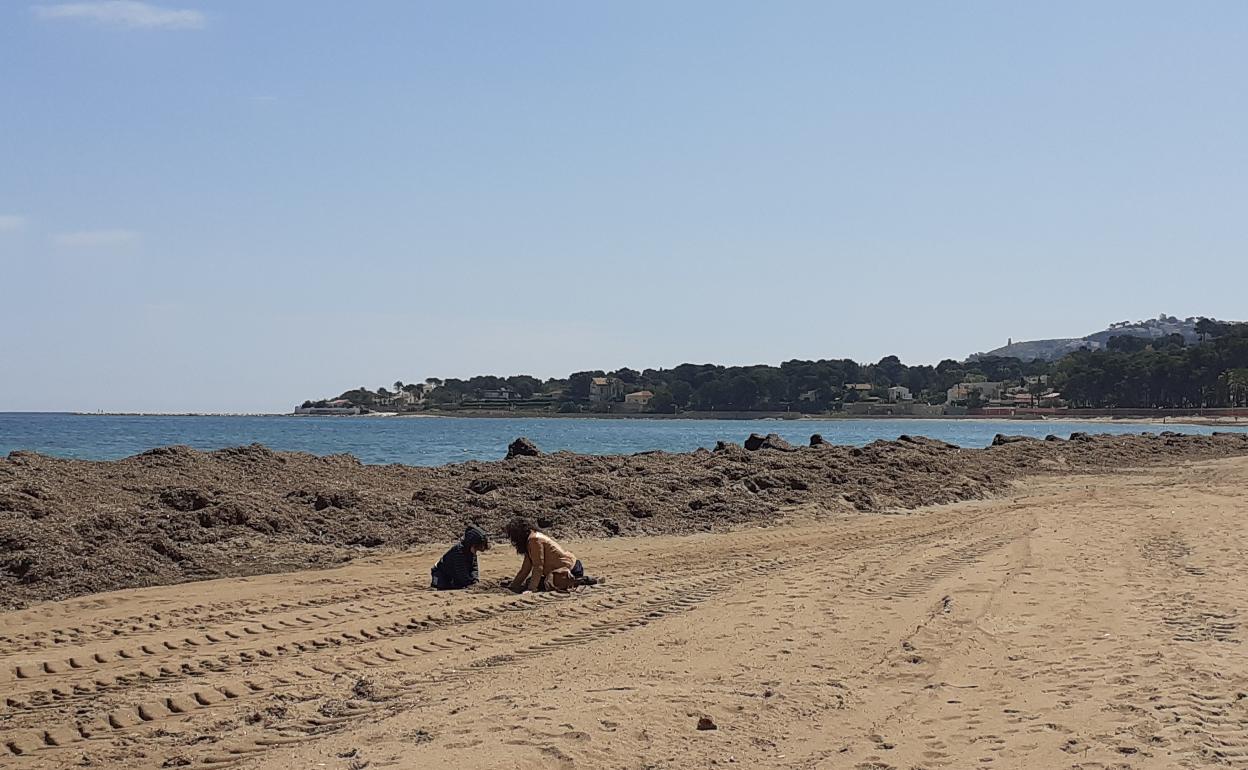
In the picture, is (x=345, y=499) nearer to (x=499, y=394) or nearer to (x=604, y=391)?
(x=604, y=391)

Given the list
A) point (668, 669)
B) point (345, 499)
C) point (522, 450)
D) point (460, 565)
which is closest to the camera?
point (668, 669)

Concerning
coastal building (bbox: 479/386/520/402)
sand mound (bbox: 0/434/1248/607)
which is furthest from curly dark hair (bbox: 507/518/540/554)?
coastal building (bbox: 479/386/520/402)

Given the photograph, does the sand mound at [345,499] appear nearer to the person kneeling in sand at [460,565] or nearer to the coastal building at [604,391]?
the person kneeling in sand at [460,565]

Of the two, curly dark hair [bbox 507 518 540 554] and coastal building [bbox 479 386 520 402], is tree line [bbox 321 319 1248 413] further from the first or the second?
curly dark hair [bbox 507 518 540 554]

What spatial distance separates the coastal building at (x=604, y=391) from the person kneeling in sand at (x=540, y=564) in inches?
5806

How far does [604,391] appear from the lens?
532ft

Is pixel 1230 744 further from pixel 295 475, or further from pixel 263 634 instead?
pixel 295 475

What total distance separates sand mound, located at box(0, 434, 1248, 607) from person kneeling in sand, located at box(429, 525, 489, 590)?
8.60ft

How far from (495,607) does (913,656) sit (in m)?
3.85

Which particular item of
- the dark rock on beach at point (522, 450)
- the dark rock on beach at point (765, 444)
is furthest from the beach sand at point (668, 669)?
the dark rock on beach at point (765, 444)

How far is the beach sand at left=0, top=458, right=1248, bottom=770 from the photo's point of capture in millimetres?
5657

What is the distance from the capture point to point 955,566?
11.8 metres

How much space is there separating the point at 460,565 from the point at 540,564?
805 mm

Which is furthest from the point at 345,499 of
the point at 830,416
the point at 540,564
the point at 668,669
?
the point at 830,416
